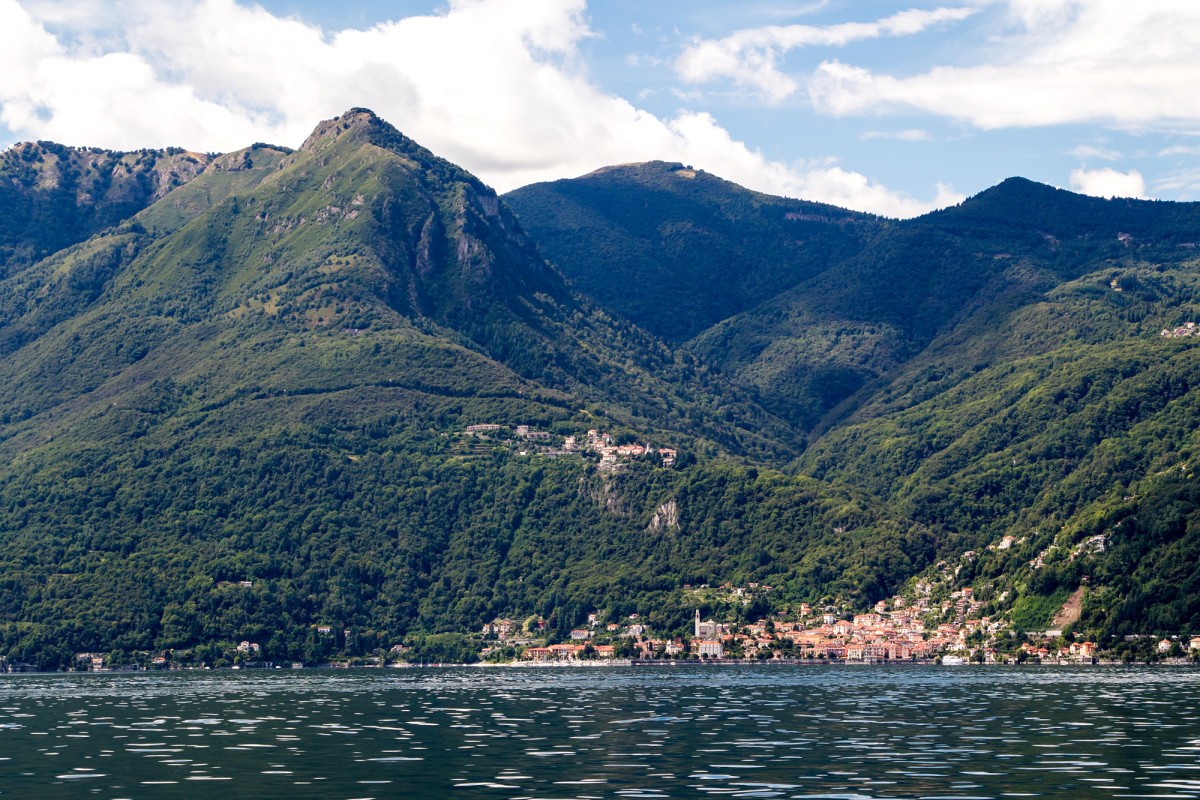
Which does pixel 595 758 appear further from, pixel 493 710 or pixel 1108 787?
pixel 493 710

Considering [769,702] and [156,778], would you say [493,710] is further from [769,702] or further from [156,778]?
[156,778]

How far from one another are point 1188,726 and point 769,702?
37.3 m

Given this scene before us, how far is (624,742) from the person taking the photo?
7738 cm

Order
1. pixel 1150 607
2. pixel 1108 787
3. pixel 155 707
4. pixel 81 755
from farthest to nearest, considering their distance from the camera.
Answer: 1. pixel 1150 607
2. pixel 155 707
3. pixel 81 755
4. pixel 1108 787

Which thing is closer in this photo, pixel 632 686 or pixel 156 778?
pixel 156 778

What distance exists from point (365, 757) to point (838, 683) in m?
78.9

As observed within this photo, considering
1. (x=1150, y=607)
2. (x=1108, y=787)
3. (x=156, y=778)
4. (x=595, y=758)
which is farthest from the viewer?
(x=1150, y=607)

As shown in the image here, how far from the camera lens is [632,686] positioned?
142875mm

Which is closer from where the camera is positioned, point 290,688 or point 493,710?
point 493,710

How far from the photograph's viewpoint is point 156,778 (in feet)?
213

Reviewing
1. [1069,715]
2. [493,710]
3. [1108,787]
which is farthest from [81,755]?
[1069,715]

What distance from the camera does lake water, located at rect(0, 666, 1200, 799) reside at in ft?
195

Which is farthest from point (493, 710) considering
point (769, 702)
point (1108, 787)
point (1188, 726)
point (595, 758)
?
point (1108, 787)

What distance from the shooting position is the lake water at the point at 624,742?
195ft
